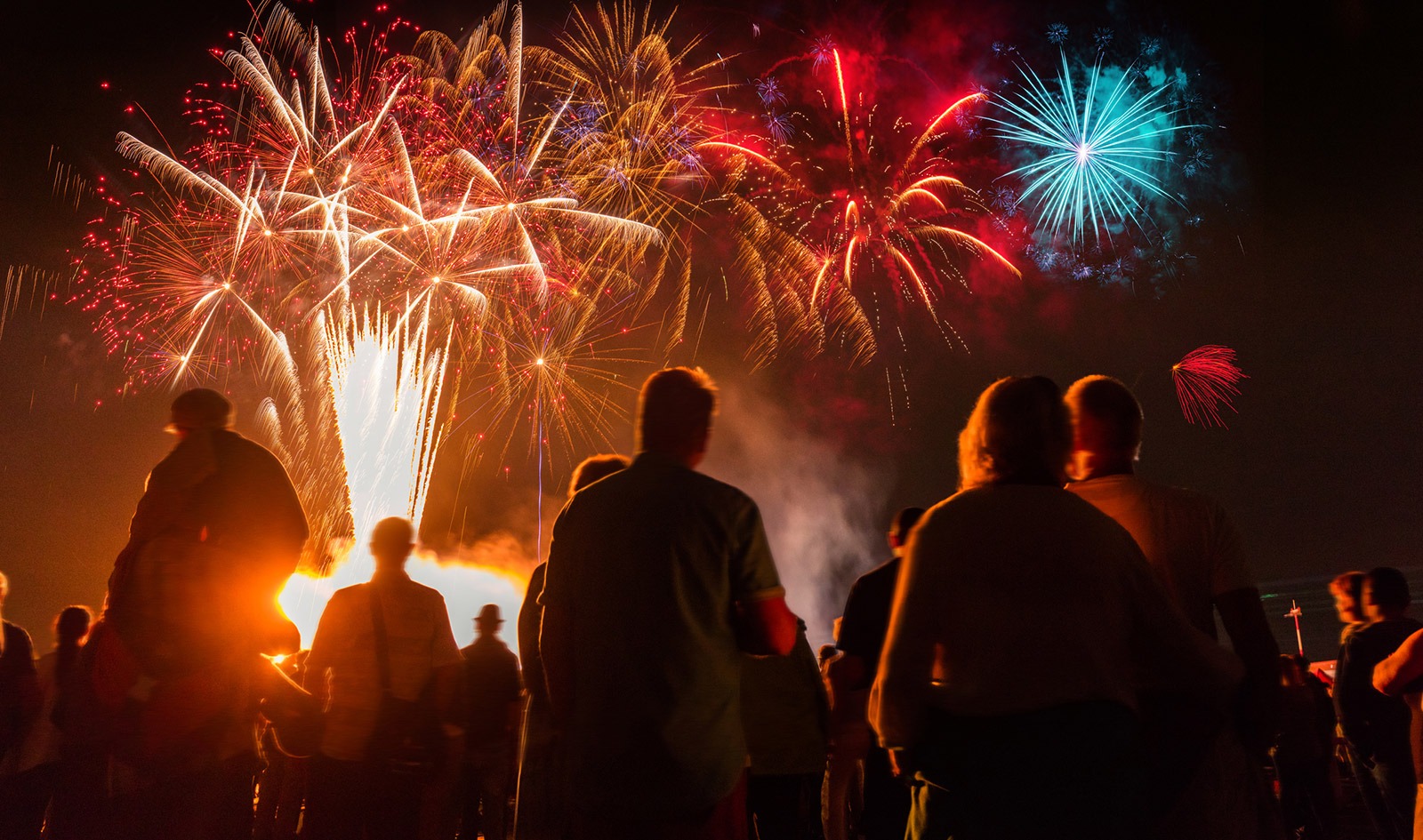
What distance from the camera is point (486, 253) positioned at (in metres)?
16.1

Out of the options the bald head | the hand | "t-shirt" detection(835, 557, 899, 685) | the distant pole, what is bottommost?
the hand

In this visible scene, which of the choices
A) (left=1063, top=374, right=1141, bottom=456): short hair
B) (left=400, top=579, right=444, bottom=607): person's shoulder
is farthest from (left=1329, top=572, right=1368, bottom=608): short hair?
(left=400, top=579, right=444, bottom=607): person's shoulder

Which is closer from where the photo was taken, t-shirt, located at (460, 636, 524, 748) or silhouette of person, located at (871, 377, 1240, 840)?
silhouette of person, located at (871, 377, 1240, 840)

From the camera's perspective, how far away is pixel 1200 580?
124 inches

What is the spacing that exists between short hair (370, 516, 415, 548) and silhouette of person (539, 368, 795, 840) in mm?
2701

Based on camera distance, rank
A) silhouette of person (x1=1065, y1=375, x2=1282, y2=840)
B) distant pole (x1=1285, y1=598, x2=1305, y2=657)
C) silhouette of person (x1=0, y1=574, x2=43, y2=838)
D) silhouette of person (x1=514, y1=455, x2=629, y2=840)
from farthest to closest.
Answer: distant pole (x1=1285, y1=598, x2=1305, y2=657) → silhouette of person (x1=0, y1=574, x2=43, y2=838) → silhouette of person (x1=514, y1=455, x2=629, y2=840) → silhouette of person (x1=1065, y1=375, x2=1282, y2=840)

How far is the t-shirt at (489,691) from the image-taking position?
6.73m

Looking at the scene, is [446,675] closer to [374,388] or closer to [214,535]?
[214,535]

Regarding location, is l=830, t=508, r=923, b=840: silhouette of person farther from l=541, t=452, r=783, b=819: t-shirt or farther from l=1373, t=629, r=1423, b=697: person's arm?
l=1373, t=629, r=1423, b=697: person's arm

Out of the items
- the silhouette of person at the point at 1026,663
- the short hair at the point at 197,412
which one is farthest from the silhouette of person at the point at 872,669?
the short hair at the point at 197,412

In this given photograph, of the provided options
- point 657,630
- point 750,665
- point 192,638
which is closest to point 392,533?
point 192,638

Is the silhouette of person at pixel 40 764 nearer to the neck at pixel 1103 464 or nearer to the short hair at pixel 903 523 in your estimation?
the short hair at pixel 903 523

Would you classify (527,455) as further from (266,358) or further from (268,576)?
(268,576)

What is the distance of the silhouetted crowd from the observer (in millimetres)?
2459
